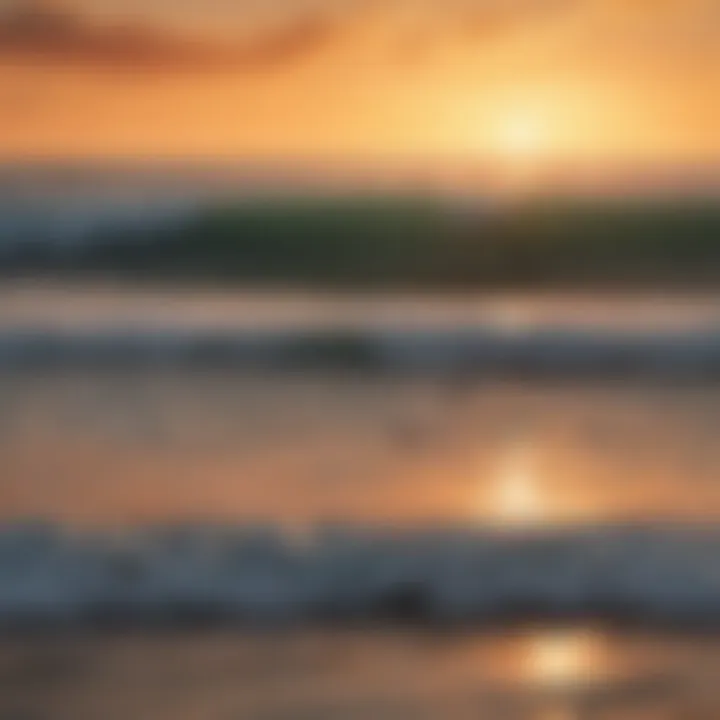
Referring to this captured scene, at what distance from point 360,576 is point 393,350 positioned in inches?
30.2

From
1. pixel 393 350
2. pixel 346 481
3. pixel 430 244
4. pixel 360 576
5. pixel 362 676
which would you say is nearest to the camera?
pixel 362 676

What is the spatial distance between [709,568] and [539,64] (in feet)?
6.08

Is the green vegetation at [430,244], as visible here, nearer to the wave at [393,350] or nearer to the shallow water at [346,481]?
the shallow water at [346,481]

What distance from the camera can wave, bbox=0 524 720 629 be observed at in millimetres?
1420

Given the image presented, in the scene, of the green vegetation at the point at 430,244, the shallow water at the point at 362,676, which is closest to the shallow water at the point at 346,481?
the shallow water at the point at 362,676

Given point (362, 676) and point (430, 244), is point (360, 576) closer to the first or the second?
point (362, 676)

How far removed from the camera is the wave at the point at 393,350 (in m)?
2.13

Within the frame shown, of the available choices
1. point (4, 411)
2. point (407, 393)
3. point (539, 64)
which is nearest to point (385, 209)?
point (539, 64)

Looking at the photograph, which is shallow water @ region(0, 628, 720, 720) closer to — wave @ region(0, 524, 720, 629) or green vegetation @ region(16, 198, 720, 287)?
wave @ region(0, 524, 720, 629)

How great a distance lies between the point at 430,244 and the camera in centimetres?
305

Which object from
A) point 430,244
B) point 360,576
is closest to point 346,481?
point 360,576

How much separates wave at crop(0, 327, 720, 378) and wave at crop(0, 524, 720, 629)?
625mm

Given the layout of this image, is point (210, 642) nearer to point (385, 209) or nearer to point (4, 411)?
point (4, 411)

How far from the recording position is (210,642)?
1.38 m
